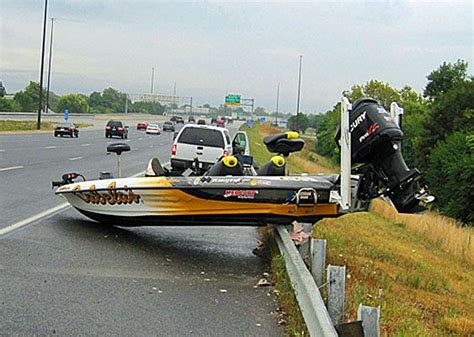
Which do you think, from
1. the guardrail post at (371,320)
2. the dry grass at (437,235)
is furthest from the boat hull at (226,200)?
the dry grass at (437,235)

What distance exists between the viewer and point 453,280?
10773 millimetres

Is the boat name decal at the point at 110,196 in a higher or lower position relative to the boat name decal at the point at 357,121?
lower

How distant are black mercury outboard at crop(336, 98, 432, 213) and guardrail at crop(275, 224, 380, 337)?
132cm

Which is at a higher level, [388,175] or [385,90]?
[385,90]

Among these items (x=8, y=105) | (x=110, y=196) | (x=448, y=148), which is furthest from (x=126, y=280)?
(x=8, y=105)

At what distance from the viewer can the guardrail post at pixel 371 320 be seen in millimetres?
4133

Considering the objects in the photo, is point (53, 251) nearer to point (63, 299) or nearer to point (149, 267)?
point (149, 267)

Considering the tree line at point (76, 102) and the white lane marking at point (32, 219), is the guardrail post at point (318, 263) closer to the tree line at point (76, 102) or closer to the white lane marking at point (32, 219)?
the white lane marking at point (32, 219)

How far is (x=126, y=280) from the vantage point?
23.2 feet

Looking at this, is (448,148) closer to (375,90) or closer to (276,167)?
(276,167)

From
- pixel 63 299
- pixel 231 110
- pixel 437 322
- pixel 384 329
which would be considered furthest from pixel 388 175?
pixel 231 110

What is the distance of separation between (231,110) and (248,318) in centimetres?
16664

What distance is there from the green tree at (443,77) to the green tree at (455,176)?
3268cm

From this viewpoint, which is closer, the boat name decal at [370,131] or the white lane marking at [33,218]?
the boat name decal at [370,131]
